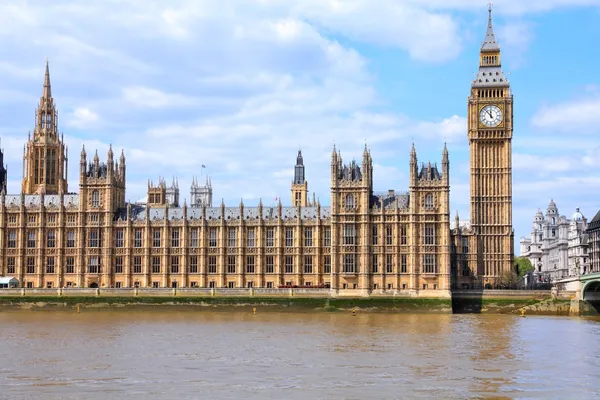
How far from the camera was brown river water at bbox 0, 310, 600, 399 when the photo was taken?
153ft

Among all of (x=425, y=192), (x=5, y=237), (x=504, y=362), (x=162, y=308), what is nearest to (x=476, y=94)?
(x=425, y=192)

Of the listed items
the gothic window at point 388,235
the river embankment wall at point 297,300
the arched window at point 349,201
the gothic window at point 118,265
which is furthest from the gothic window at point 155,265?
the gothic window at point 388,235

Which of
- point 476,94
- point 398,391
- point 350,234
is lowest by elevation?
point 398,391

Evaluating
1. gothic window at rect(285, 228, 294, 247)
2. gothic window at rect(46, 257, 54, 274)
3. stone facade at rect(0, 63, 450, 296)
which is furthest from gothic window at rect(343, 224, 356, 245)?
gothic window at rect(46, 257, 54, 274)

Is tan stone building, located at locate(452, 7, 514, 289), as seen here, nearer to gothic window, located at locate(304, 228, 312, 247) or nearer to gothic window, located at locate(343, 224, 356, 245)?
gothic window, located at locate(343, 224, 356, 245)

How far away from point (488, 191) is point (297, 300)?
113ft

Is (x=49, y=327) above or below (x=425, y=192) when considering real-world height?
below

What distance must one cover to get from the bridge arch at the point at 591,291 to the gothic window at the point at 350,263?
Result: 2814 cm

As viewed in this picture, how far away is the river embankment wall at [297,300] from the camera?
373 feet

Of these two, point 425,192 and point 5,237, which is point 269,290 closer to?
point 425,192

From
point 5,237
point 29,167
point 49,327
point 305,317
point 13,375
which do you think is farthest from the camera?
point 29,167

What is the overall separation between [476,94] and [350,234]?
100 feet

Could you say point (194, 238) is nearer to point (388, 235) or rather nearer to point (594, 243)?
point (388, 235)

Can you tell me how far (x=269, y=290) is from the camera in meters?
119
